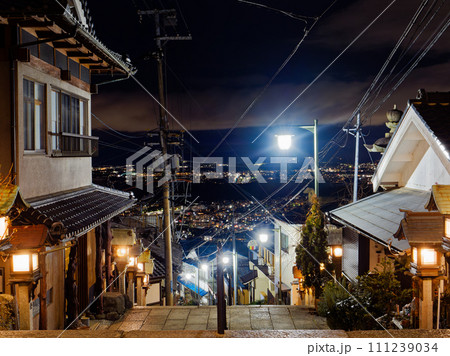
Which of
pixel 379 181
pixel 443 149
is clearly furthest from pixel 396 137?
pixel 443 149

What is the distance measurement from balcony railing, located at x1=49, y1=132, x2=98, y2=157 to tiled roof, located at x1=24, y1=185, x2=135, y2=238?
1438 millimetres

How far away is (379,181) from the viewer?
14.9 m

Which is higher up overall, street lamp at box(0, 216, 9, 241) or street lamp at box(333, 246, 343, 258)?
street lamp at box(0, 216, 9, 241)

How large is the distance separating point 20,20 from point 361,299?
11.7 metres

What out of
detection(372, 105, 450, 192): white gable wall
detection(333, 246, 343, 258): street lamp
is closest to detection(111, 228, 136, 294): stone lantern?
detection(333, 246, 343, 258): street lamp

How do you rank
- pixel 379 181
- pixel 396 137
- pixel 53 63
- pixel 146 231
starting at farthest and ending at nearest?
pixel 146 231
pixel 379 181
pixel 396 137
pixel 53 63

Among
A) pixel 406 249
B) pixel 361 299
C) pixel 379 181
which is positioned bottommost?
pixel 361 299

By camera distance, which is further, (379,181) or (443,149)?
(379,181)

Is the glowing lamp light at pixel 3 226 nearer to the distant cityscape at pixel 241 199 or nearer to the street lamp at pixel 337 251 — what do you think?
the distant cityscape at pixel 241 199

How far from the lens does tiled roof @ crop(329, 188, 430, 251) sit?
1016 centimetres

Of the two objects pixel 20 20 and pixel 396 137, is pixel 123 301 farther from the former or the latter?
pixel 396 137

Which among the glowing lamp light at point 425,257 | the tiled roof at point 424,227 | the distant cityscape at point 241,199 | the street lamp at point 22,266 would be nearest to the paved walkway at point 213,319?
the distant cityscape at point 241,199

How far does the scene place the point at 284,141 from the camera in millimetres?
14102

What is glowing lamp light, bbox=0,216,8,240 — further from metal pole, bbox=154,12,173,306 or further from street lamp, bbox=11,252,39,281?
metal pole, bbox=154,12,173,306
